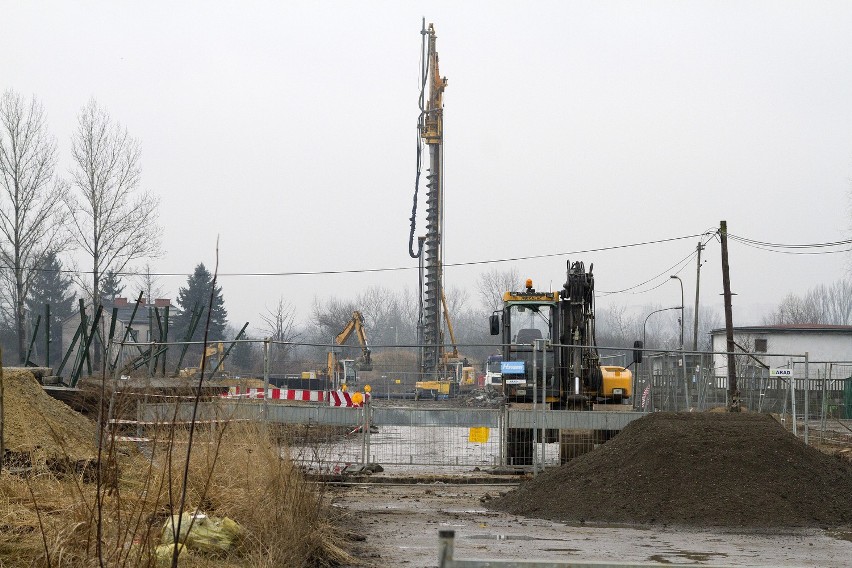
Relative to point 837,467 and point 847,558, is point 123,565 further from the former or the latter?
point 837,467

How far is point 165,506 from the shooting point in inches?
310

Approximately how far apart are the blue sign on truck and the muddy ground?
520 cm

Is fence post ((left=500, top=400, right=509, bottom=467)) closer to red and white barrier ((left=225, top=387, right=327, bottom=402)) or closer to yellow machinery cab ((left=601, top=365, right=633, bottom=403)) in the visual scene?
red and white barrier ((left=225, top=387, right=327, bottom=402))

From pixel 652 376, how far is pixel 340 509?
13656 millimetres

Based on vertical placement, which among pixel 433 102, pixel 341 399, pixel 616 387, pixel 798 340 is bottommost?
pixel 341 399

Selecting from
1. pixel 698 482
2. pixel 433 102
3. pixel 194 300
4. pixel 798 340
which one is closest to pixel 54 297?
pixel 194 300

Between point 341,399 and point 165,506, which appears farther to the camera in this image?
point 341,399

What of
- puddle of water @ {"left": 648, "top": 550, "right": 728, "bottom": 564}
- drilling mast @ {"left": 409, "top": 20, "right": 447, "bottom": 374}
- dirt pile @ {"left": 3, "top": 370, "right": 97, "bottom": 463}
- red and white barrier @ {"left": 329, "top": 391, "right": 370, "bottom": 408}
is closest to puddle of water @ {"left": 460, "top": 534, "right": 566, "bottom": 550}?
puddle of water @ {"left": 648, "top": 550, "right": 728, "bottom": 564}

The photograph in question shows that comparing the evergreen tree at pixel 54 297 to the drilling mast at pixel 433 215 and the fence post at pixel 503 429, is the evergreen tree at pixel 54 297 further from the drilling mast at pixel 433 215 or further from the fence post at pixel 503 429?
the fence post at pixel 503 429

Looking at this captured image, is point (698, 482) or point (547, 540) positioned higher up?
point (698, 482)

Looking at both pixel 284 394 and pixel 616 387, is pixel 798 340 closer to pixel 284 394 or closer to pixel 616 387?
pixel 616 387

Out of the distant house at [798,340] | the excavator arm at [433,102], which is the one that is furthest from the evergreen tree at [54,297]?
the distant house at [798,340]

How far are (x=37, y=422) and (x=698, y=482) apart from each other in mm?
9208

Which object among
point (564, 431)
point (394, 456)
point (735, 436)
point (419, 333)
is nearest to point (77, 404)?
point (394, 456)
